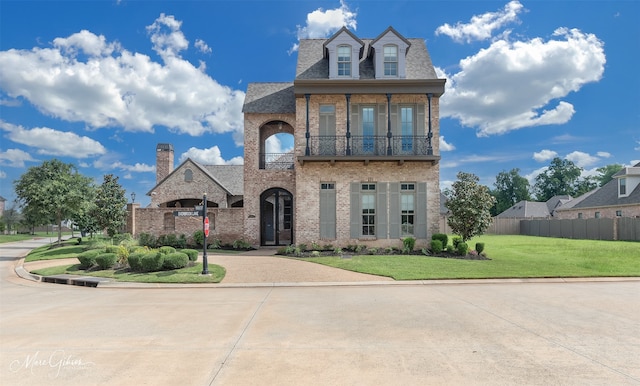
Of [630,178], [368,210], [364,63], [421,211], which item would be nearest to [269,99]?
[364,63]

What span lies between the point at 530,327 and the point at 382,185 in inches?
502

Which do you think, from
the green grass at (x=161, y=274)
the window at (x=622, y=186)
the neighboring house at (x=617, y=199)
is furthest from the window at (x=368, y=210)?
the window at (x=622, y=186)

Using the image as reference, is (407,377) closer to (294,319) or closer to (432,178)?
(294,319)

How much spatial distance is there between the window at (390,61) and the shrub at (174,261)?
1381 centimetres

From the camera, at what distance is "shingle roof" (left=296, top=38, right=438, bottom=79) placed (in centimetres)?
1975

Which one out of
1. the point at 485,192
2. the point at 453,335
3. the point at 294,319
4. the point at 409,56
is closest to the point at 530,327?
the point at 453,335

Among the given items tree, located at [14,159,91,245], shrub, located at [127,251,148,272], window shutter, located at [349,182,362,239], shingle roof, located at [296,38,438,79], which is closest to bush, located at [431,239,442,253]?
window shutter, located at [349,182,362,239]

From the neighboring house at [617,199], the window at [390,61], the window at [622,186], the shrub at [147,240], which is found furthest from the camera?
the window at [622,186]

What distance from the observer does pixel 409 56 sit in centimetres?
2105

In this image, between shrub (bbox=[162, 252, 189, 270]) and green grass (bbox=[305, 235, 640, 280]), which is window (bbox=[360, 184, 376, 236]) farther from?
shrub (bbox=[162, 252, 189, 270])

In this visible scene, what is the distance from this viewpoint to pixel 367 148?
63.0ft

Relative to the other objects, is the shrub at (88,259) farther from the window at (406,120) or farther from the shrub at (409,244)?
the window at (406,120)

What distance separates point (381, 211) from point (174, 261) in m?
10.4

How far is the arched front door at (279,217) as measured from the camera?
21.5 m
